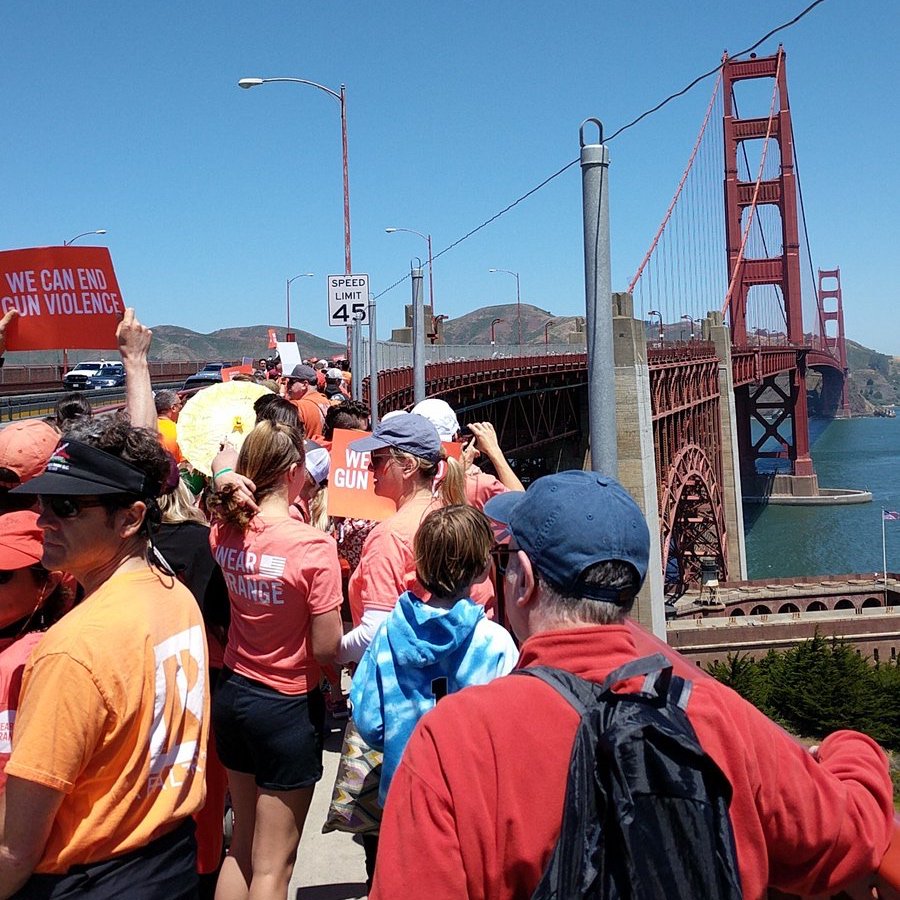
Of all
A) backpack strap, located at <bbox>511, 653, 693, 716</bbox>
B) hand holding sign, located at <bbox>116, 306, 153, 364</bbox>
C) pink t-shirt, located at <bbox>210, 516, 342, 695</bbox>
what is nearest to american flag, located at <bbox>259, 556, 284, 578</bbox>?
pink t-shirt, located at <bbox>210, 516, 342, 695</bbox>

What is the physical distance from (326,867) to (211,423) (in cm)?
178

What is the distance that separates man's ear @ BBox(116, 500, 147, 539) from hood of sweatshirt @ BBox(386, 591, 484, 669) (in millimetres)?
672

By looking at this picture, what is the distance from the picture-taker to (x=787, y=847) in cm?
148

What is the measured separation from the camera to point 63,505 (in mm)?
2088

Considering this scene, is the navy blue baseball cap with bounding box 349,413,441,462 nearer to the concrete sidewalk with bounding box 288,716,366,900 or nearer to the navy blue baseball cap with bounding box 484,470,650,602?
the concrete sidewalk with bounding box 288,716,366,900

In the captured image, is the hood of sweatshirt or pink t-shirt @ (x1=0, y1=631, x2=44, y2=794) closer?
pink t-shirt @ (x1=0, y1=631, x2=44, y2=794)

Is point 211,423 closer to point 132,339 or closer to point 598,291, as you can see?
point 132,339

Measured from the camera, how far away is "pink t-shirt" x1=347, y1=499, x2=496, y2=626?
2.95 meters

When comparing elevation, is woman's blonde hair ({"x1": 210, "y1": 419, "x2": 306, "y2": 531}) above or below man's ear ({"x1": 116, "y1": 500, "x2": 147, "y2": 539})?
above

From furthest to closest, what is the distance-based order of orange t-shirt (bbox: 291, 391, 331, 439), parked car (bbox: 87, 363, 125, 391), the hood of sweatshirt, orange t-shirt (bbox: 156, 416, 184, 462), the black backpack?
parked car (bbox: 87, 363, 125, 391)
orange t-shirt (bbox: 291, 391, 331, 439)
orange t-shirt (bbox: 156, 416, 184, 462)
the hood of sweatshirt
the black backpack

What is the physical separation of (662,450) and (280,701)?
111ft

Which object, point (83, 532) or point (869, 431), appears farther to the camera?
point (869, 431)

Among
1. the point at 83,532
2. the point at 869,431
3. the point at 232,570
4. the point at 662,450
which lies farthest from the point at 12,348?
the point at 869,431

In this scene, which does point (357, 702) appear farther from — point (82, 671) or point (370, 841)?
point (82, 671)
